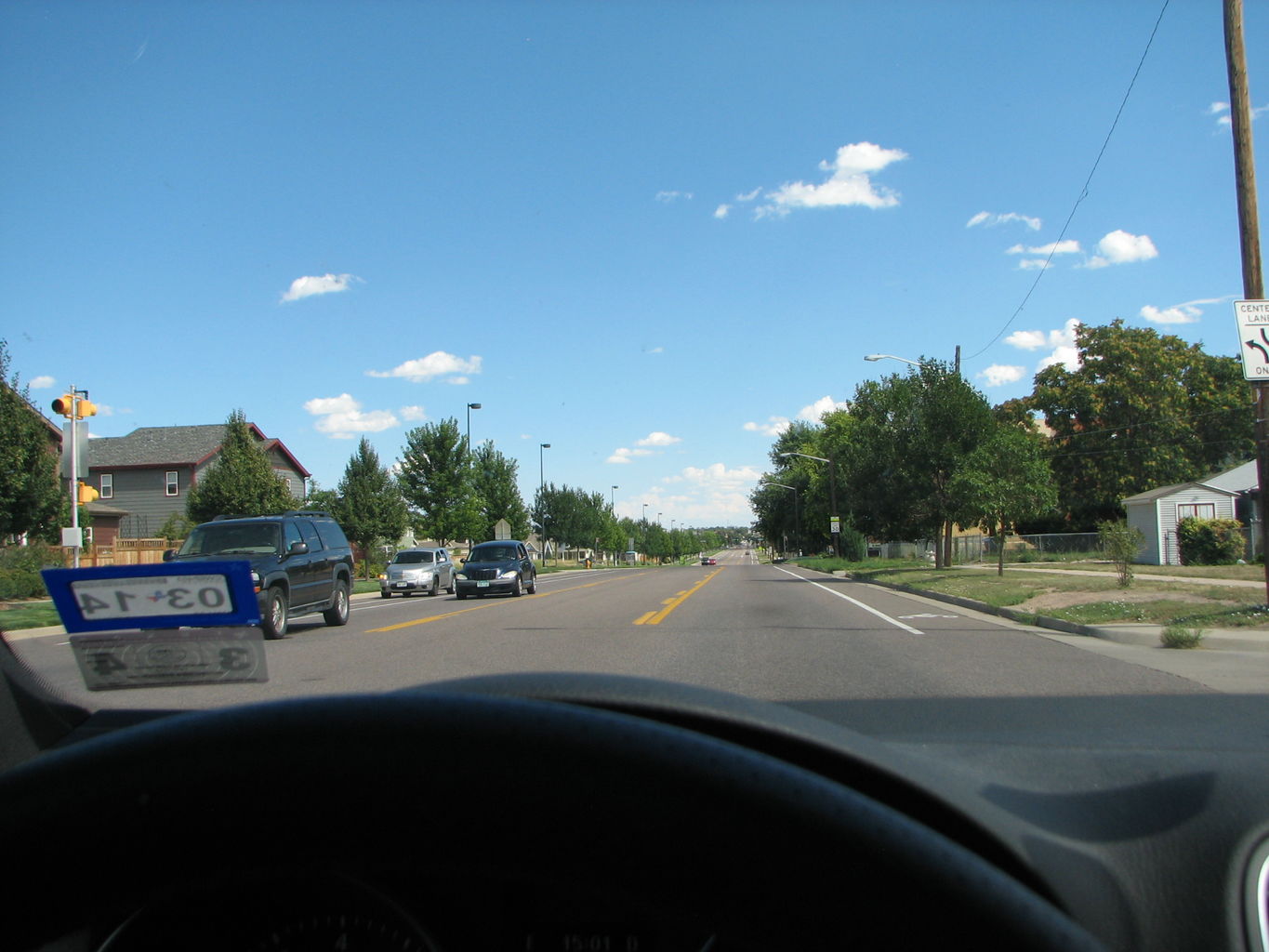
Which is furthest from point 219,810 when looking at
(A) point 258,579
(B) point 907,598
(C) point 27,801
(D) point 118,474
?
(B) point 907,598

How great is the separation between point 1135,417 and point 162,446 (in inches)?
2431

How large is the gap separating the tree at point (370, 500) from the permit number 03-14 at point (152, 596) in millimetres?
9247

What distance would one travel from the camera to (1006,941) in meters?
0.91

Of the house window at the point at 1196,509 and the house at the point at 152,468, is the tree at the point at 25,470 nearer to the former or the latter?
the house at the point at 152,468

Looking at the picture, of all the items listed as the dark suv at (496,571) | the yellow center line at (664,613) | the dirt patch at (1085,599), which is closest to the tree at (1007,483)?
the dirt patch at (1085,599)

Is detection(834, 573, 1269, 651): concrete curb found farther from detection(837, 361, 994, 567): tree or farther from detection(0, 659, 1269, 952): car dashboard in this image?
detection(837, 361, 994, 567): tree

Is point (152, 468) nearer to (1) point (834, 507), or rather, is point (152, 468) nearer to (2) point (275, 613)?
(2) point (275, 613)

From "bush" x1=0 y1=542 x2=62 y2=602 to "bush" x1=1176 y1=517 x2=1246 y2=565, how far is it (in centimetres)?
4113

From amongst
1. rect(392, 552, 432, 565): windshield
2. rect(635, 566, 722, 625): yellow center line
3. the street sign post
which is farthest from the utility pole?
rect(392, 552, 432, 565): windshield

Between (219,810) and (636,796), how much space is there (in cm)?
51

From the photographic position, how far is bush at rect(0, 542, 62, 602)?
323 centimetres

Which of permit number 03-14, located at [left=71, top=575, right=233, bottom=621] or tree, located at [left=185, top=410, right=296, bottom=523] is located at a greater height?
tree, located at [left=185, top=410, right=296, bottom=523]

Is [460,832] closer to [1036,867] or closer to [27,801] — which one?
[27,801]

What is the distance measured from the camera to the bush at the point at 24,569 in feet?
10.6
